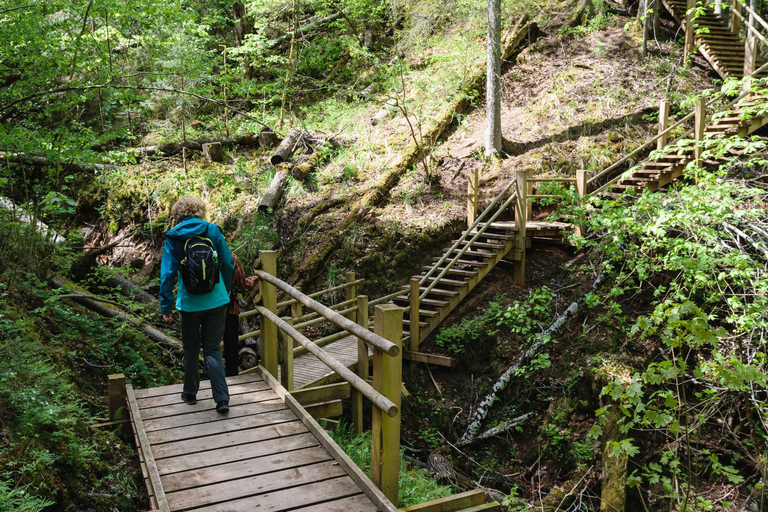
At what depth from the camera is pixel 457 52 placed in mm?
15719

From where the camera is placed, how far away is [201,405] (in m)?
5.15

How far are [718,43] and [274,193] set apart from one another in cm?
1259

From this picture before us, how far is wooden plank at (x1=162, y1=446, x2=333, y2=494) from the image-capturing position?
12.4 feet

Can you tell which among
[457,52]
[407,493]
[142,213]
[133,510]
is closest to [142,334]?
[133,510]

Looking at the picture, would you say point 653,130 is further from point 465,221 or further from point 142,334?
point 142,334

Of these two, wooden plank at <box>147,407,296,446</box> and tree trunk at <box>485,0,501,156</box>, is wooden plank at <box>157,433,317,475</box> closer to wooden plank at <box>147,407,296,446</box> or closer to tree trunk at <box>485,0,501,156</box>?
wooden plank at <box>147,407,296,446</box>

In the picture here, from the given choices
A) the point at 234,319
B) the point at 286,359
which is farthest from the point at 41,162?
the point at 286,359

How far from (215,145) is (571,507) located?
12786mm

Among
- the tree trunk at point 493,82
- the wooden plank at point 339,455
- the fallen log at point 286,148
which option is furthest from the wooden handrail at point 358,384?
the fallen log at point 286,148

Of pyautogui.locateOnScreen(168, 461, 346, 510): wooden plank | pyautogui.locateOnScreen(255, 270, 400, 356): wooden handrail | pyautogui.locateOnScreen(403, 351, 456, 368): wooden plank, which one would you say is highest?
pyautogui.locateOnScreen(255, 270, 400, 356): wooden handrail

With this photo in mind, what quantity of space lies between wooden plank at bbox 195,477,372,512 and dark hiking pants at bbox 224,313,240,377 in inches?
92.6

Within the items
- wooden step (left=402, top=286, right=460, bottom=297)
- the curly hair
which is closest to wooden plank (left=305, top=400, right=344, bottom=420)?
the curly hair

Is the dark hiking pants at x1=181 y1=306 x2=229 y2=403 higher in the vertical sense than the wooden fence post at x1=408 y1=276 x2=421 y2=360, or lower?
higher

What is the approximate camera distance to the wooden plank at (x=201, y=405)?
4.91 m
